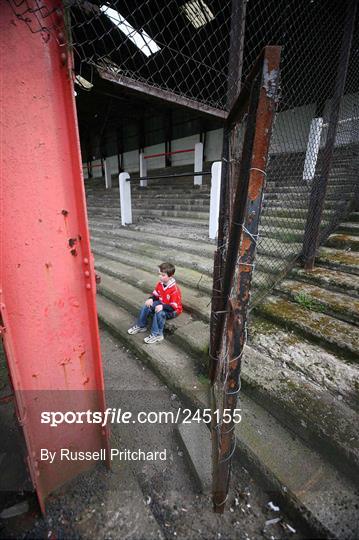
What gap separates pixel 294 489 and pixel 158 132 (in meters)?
14.2

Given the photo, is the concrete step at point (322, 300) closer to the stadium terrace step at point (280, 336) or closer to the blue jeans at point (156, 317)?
the stadium terrace step at point (280, 336)

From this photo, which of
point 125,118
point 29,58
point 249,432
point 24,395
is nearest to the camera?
point 29,58

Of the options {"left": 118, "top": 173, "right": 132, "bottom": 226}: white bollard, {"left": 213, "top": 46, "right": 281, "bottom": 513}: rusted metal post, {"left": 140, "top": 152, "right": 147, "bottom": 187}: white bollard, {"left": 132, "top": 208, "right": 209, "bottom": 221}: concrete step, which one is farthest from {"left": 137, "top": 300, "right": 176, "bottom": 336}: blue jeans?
{"left": 140, "top": 152, "right": 147, "bottom": 187}: white bollard

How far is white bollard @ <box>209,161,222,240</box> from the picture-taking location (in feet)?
13.1

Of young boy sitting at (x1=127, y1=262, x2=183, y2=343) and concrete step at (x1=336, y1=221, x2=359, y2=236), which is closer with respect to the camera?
young boy sitting at (x1=127, y1=262, x2=183, y2=343)

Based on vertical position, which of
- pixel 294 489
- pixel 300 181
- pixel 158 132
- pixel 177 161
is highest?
pixel 158 132

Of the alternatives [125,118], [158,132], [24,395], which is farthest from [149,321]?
[125,118]

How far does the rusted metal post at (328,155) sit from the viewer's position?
250 centimetres

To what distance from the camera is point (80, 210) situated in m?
1.25

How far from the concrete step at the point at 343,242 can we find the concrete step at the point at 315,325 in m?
1.25

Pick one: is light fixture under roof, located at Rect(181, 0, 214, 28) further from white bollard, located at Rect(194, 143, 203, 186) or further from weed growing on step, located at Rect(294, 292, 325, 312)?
weed growing on step, located at Rect(294, 292, 325, 312)

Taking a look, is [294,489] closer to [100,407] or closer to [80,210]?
[100,407]

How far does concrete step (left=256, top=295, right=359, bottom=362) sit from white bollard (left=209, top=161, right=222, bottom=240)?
194cm

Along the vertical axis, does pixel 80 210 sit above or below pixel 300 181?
below
